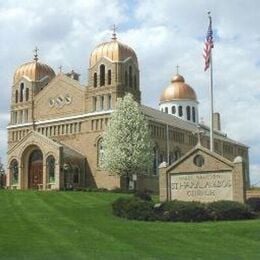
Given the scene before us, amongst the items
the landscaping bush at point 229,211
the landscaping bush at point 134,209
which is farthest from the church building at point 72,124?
the landscaping bush at point 229,211

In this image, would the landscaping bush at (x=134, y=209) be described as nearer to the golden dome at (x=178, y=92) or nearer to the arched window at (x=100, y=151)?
the arched window at (x=100, y=151)

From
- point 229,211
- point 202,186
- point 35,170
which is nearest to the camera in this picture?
point 229,211

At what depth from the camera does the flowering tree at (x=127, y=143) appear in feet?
186

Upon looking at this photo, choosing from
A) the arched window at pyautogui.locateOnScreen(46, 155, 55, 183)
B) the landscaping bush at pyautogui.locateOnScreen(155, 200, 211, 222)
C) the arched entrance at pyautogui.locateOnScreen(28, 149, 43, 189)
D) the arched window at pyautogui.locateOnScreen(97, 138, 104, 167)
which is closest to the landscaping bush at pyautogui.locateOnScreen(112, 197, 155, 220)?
the landscaping bush at pyautogui.locateOnScreen(155, 200, 211, 222)

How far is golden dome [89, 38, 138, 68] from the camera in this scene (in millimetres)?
64438

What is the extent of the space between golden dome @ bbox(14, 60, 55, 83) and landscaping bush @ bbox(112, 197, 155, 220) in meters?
46.3

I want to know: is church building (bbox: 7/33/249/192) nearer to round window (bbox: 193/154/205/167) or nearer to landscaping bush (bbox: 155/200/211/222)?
round window (bbox: 193/154/205/167)

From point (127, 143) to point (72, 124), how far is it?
1104cm

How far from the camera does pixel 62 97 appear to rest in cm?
6888

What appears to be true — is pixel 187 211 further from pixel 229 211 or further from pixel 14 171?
pixel 14 171

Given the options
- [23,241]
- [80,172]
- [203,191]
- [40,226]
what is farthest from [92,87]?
[23,241]

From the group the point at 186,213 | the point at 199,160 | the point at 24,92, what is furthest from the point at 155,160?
the point at 186,213

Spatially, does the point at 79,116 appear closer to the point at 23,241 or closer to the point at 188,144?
the point at 188,144

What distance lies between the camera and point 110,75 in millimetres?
64312
